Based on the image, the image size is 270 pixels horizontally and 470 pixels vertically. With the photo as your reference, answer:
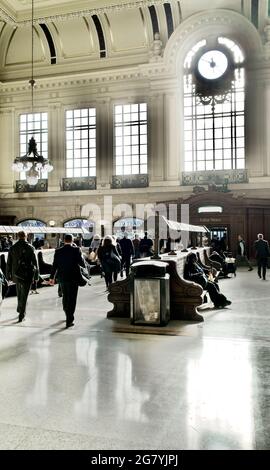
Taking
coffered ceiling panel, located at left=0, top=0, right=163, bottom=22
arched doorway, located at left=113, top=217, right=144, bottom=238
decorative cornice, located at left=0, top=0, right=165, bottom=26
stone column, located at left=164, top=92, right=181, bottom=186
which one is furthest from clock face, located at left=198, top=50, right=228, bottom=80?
arched doorway, located at left=113, top=217, right=144, bottom=238

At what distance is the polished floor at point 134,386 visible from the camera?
2.66m

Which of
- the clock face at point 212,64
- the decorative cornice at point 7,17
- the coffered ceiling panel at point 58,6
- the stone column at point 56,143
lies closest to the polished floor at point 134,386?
the stone column at point 56,143

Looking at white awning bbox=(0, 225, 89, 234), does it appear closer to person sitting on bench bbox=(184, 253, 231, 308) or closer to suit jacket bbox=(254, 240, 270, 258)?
person sitting on bench bbox=(184, 253, 231, 308)

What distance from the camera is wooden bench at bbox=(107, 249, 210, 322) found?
6375 millimetres

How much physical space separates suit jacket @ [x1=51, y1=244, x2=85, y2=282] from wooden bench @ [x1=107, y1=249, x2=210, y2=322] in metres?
0.90

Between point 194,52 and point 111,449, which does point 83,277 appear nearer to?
point 111,449

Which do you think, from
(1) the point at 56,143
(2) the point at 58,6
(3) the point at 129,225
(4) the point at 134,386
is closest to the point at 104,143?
(1) the point at 56,143

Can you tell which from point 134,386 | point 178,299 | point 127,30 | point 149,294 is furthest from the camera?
point 127,30

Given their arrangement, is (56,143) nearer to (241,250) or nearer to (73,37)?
(73,37)

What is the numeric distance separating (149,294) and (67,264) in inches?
52.5

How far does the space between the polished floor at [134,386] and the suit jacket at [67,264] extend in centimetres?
75

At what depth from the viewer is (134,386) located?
3.55m

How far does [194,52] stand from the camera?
19.3m

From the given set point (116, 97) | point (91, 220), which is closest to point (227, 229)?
point (91, 220)
